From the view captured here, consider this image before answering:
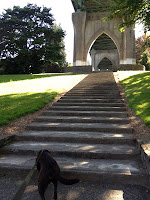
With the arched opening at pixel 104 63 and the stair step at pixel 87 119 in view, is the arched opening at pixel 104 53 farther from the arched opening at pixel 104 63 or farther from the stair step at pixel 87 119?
the stair step at pixel 87 119

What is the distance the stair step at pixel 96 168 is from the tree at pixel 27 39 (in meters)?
23.0

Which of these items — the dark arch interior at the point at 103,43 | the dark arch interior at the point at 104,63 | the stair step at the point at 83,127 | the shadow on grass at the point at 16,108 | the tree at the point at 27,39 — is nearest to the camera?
the stair step at the point at 83,127

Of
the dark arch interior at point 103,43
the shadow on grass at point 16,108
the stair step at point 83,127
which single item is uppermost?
the dark arch interior at point 103,43

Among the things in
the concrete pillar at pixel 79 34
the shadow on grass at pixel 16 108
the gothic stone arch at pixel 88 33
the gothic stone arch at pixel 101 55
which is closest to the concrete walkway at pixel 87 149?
the shadow on grass at pixel 16 108

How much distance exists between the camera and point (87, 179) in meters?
2.55

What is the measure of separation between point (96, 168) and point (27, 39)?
83.6ft

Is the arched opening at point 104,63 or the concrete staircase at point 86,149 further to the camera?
the arched opening at point 104,63

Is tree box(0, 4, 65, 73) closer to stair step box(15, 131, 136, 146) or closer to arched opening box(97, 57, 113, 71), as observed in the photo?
stair step box(15, 131, 136, 146)

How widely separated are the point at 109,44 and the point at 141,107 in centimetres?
3632

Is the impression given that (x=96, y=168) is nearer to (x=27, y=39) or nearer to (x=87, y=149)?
(x=87, y=149)

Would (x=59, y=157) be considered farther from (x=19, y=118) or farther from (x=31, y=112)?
(x=31, y=112)

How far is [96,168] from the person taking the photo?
2.68m

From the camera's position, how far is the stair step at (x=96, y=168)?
2.48 metres

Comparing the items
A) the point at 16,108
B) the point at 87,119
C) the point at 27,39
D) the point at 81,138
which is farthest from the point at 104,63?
the point at 81,138
